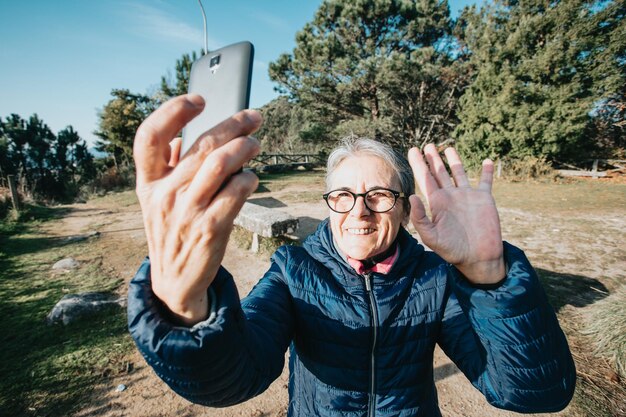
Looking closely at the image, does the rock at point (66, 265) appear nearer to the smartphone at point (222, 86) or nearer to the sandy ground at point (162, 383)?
the sandy ground at point (162, 383)

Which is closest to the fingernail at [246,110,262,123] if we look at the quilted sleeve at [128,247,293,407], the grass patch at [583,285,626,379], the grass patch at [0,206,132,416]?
the quilted sleeve at [128,247,293,407]

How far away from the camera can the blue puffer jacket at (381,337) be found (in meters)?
0.96

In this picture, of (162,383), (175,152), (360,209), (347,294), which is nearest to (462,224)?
(360,209)

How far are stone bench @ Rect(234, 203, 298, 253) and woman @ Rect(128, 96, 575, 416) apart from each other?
3.44m

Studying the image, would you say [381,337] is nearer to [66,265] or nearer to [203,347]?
[203,347]

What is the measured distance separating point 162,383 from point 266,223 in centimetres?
278

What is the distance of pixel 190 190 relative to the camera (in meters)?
0.59

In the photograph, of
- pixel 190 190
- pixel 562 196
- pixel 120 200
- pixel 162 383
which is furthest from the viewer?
pixel 120 200

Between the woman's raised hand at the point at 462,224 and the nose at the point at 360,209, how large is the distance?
0.36 m

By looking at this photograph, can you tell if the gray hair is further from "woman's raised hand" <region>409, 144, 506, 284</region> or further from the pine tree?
the pine tree

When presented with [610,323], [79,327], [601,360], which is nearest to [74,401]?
[79,327]

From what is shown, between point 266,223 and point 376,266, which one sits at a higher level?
point 376,266

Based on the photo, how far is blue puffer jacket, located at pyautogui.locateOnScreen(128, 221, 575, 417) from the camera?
0.96 m

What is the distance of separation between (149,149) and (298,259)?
1.07 metres
